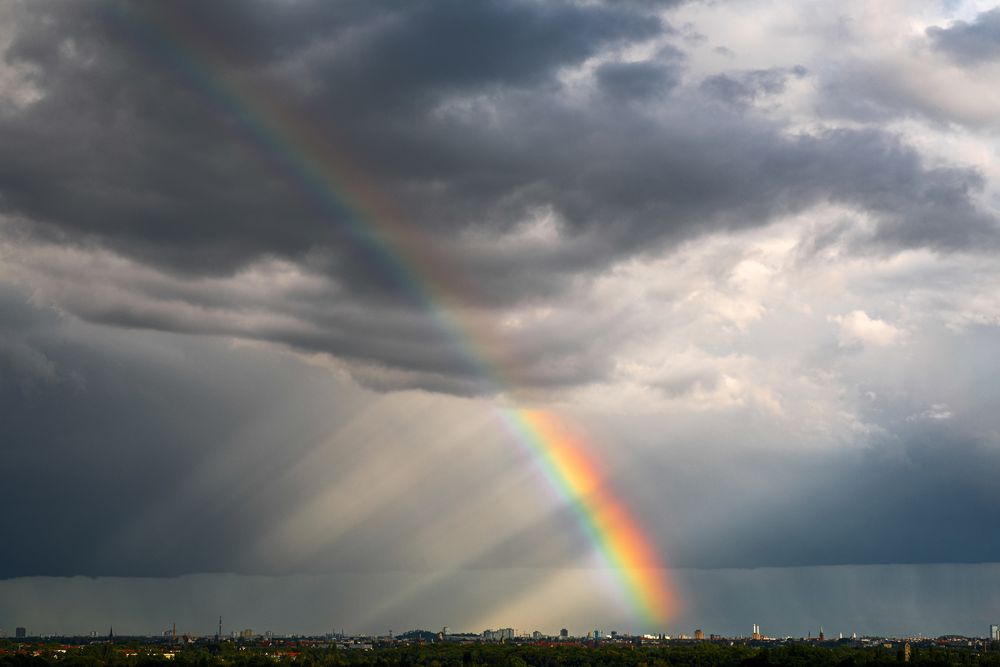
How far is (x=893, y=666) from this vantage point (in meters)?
196

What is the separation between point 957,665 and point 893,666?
1029 centimetres

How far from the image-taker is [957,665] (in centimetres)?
19088
